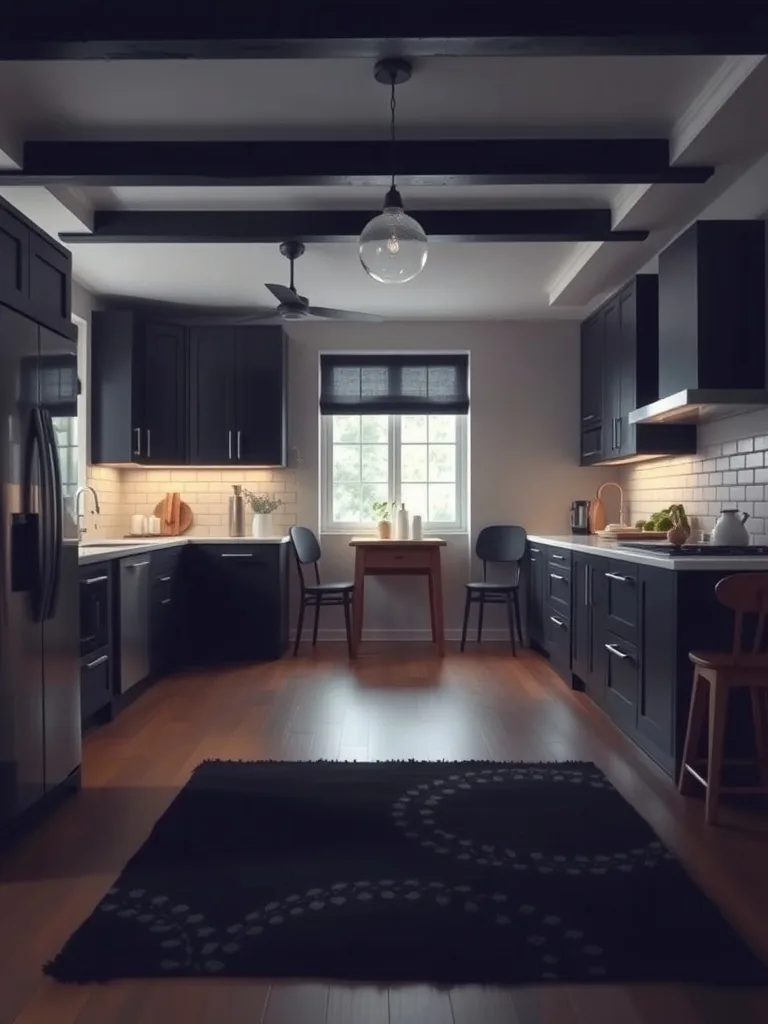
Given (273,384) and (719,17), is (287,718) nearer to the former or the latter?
(273,384)

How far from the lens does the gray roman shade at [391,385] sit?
22.1 feet

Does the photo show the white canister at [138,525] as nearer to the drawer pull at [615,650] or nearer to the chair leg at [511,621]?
the chair leg at [511,621]

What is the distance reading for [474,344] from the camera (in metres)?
6.74

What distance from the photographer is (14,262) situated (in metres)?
2.59

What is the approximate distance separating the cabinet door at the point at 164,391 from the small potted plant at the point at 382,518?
1583 millimetres

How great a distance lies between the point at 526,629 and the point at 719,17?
15.3 ft

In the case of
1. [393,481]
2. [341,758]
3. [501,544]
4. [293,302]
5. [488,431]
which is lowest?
[341,758]

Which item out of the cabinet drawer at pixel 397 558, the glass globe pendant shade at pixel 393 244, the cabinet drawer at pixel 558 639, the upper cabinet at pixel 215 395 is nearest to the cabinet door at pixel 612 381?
the cabinet drawer at pixel 558 639

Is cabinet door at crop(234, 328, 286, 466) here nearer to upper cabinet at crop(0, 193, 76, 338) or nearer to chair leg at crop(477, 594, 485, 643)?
chair leg at crop(477, 594, 485, 643)

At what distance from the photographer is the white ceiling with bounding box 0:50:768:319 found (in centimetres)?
302

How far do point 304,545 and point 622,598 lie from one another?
3009 mm

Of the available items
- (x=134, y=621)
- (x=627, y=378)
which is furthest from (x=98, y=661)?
(x=627, y=378)

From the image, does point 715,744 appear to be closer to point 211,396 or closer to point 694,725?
point 694,725

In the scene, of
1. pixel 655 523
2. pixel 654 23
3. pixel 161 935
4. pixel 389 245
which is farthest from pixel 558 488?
pixel 161 935
